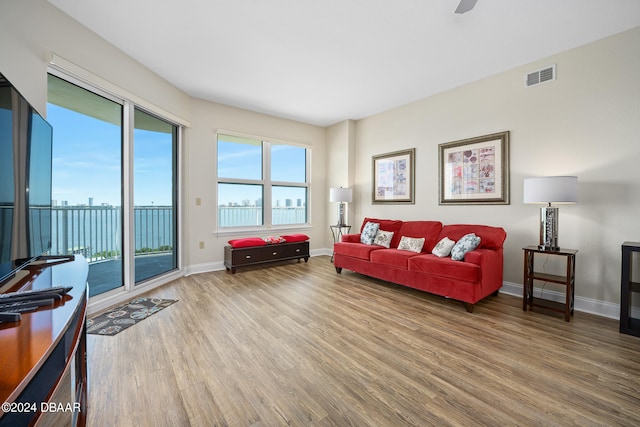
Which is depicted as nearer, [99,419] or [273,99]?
[99,419]

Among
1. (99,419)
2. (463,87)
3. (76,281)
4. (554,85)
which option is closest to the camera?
(99,419)

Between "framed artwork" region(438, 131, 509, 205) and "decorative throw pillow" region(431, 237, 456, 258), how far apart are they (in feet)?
2.74

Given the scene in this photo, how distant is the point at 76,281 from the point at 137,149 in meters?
2.53

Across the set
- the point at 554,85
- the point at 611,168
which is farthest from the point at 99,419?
the point at 554,85

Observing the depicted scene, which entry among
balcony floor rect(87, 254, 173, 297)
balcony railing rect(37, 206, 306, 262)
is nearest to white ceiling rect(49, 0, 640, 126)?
balcony railing rect(37, 206, 306, 262)

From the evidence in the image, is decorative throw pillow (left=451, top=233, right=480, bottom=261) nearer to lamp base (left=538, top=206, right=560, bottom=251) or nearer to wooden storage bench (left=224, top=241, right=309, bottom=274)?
lamp base (left=538, top=206, right=560, bottom=251)

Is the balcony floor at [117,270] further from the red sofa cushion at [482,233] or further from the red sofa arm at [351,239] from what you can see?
the red sofa cushion at [482,233]

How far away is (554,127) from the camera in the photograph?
3.06m

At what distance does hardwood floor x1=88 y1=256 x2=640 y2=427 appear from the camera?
1.44m

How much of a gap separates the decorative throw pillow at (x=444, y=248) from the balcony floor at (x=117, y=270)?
12.7 feet

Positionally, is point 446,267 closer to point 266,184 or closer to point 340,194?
point 340,194

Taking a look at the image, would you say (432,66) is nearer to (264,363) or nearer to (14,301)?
(264,363)

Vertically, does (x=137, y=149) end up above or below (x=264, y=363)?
above

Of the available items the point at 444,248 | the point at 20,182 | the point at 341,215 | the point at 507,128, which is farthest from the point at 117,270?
the point at 507,128
